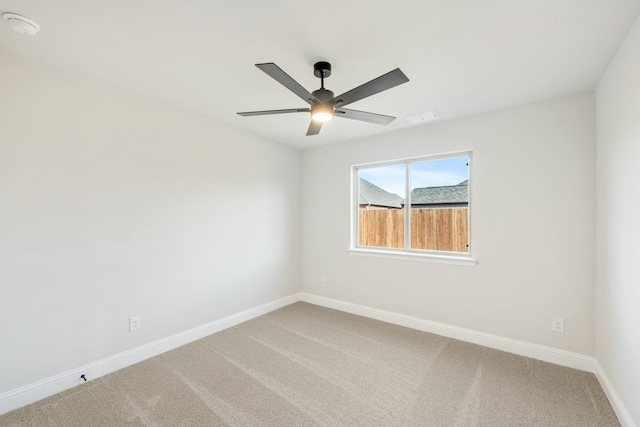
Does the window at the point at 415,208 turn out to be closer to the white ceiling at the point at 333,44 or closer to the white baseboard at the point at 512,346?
the white baseboard at the point at 512,346

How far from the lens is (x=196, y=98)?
258 cm

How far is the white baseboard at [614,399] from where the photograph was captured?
1656 mm

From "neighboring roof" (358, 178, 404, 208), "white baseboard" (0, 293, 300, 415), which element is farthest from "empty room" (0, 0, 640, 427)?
"neighboring roof" (358, 178, 404, 208)

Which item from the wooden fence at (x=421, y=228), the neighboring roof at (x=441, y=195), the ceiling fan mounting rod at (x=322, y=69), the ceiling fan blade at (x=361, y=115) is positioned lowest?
the wooden fence at (x=421, y=228)

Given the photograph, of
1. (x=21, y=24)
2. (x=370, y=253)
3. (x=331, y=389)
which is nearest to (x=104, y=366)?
(x=331, y=389)

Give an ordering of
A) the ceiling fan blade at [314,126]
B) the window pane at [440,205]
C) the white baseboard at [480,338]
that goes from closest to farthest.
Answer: the ceiling fan blade at [314,126] → the white baseboard at [480,338] → the window pane at [440,205]

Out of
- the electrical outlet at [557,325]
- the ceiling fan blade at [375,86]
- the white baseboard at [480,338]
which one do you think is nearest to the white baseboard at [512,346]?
the white baseboard at [480,338]

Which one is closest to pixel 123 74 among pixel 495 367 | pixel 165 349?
pixel 165 349

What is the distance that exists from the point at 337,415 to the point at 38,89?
318 centimetres

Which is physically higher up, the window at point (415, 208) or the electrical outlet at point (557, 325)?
the window at point (415, 208)

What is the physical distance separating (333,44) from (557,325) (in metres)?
3.04

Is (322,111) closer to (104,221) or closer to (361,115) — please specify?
(361,115)

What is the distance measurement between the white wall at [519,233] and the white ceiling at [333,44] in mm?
368

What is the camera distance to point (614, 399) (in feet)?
6.07
